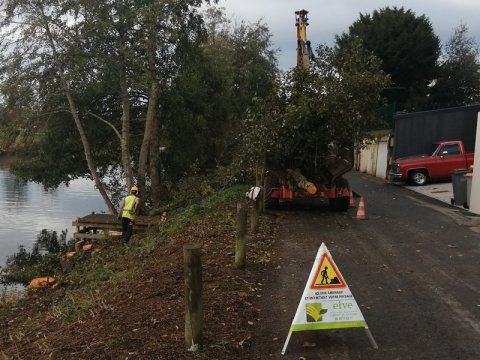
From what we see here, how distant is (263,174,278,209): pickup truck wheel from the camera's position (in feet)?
48.4

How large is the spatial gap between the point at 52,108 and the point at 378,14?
1096 inches

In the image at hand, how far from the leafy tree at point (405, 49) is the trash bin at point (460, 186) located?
21345 millimetres

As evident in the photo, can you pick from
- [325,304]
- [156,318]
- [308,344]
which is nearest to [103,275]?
[156,318]

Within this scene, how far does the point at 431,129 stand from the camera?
2517 cm

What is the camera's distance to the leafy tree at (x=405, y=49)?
3734 centimetres

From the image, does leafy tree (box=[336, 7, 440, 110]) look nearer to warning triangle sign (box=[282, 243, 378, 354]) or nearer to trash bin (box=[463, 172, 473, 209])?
trash bin (box=[463, 172, 473, 209])

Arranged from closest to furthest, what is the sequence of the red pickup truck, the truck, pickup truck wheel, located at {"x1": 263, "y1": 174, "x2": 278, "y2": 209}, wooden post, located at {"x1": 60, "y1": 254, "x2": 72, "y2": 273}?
the truck → pickup truck wheel, located at {"x1": 263, "y1": 174, "x2": 278, "y2": 209} → wooden post, located at {"x1": 60, "y1": 254, "x2": 72, "y2": 273} → the red pickup truck

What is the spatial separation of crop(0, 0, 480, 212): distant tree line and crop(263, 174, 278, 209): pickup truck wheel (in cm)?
71

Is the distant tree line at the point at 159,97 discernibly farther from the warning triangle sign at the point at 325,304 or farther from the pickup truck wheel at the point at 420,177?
the warning triangle sign at the point at 325,304

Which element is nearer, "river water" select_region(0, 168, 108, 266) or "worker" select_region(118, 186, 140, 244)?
"worker" select_region(118, 186, 140, 244)

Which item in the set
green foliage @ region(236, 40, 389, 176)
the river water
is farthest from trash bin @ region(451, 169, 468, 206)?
the river water

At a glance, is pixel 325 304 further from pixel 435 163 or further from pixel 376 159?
pixel 376 159

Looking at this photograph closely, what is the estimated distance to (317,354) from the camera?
5.21 m

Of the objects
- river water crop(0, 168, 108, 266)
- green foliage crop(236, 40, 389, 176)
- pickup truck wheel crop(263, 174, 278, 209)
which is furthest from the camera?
river water crop(0, 168, 108, 266)
